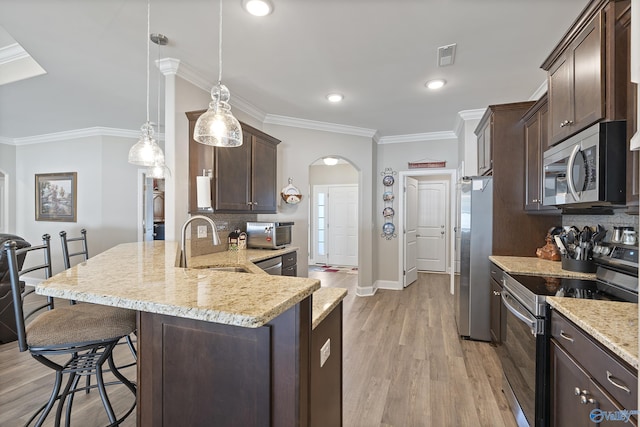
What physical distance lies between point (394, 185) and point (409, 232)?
0.89 m

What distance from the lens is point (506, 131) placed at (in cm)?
296

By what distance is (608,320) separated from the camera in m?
1.21

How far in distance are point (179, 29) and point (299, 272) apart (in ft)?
10.8

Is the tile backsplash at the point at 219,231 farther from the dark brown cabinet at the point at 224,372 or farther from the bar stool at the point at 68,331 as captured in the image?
the dark brown cabinet at the point at 224,372

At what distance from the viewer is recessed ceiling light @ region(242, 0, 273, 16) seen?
6.32 feet

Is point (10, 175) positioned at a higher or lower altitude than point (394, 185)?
higher

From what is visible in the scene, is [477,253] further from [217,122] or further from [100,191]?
[100,191]

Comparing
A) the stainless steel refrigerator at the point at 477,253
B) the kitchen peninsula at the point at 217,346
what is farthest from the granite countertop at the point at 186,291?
the stainless steel refrigerator at the point at 477,253

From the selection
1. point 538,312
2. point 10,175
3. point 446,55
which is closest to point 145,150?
point 446,55

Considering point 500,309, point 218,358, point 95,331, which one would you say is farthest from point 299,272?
point 218,358

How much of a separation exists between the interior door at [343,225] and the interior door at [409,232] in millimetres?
1910

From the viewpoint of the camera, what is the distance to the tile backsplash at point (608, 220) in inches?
76.8

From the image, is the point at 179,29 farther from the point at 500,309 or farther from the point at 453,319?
the point at 453,319

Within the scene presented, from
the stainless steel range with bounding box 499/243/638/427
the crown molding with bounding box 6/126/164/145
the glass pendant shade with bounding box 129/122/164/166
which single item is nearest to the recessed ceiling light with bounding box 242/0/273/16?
the glass pendant shade with bounding box 129/122/164/166
